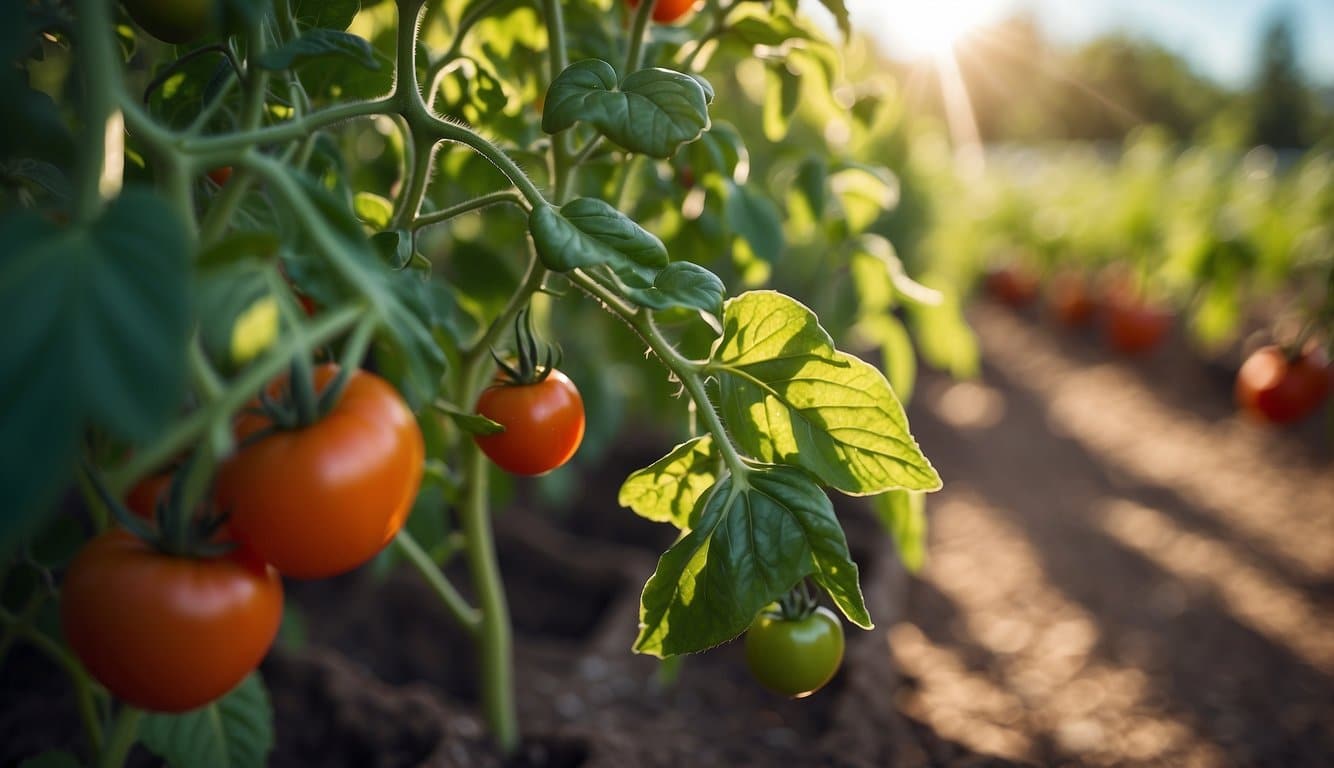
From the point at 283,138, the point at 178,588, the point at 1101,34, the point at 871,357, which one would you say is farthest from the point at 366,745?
the point at 1101,34

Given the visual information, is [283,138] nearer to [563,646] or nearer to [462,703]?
[462,703]

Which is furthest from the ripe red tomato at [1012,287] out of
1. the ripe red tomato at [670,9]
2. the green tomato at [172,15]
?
the green tomato at [172,15]

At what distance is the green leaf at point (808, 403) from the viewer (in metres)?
0.69

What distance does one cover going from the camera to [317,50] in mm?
599

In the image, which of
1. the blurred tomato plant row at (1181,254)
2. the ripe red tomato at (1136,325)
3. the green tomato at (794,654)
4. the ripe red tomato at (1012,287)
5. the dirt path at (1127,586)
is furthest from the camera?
the ripe red tomato at (1012,287)

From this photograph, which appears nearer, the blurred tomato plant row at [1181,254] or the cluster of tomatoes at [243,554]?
the cluster of tomatoes at [243,554]

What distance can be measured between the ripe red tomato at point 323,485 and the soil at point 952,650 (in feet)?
2.72

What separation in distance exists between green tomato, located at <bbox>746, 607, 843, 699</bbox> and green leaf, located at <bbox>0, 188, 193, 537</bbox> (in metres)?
0.59

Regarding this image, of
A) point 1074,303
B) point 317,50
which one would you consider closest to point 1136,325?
point 1074,303

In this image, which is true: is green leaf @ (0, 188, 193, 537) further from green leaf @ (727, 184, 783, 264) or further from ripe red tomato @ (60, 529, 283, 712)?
green leaf @ (727, 184, 783, 264)

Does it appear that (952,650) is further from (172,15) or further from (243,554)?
(172,15)

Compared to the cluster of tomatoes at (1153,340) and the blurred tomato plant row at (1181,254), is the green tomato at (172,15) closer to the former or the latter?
the blurred tomato plant row at (1181,254)

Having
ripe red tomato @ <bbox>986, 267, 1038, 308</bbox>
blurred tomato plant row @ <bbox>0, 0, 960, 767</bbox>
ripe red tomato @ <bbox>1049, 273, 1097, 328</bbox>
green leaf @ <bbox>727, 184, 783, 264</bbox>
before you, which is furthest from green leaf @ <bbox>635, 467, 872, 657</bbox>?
ripe red tomato @ <bbox>986, 267, 1038, 308</bbox>

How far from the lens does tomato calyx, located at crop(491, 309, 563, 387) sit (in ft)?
2.65
